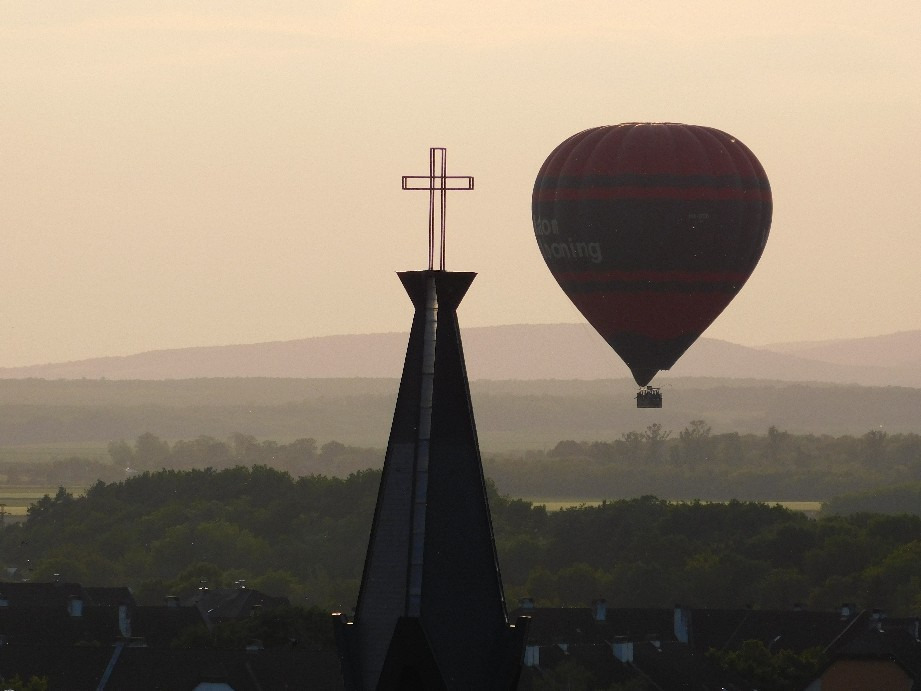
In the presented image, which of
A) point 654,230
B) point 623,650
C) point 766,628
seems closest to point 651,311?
point 654,230

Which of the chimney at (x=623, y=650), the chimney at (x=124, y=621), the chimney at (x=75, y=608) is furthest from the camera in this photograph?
the chimney at (x=75, y=608)

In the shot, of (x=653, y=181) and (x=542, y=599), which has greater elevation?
(x=653, y=181)

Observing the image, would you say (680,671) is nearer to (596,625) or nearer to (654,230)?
(596,625)

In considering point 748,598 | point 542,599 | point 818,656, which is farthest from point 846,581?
point 818,656

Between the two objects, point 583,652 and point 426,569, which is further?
point 583,652

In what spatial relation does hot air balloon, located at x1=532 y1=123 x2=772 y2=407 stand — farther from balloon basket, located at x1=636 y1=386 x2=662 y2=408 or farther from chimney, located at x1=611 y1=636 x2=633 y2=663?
chimney, located at x1=611 y1=636 x2=633 y2=663

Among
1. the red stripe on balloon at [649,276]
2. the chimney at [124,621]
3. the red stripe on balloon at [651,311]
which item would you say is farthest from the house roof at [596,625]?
the red stripe on balloon at [649,276]

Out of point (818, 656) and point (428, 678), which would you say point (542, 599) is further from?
point (428, 678)

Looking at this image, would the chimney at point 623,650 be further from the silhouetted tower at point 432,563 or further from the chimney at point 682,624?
the silhouetted tower at point 432,563
